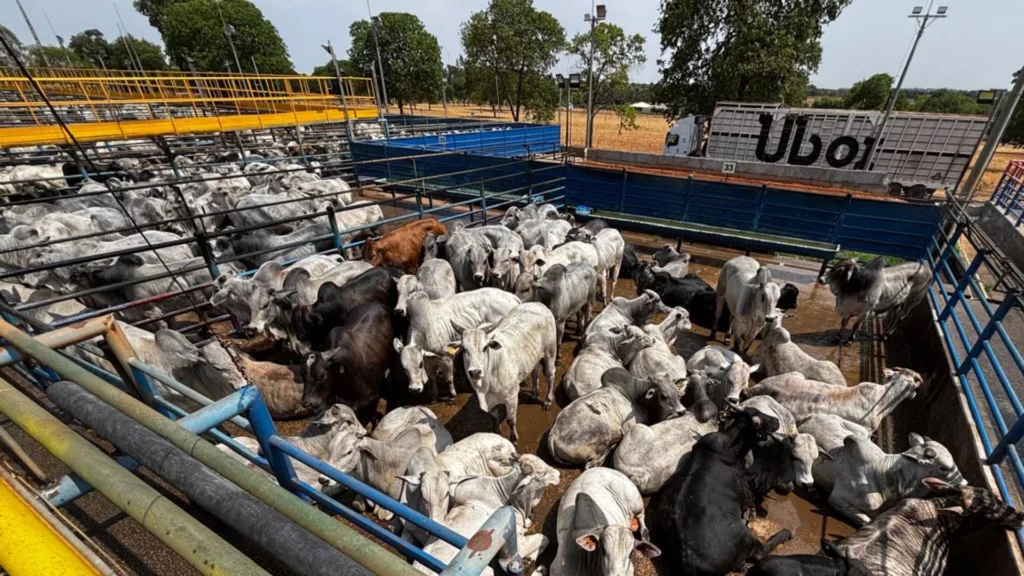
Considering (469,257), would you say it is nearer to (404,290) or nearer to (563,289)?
(404,290)

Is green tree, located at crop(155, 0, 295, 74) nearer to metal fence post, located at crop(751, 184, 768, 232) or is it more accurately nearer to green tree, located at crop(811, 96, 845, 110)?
metal fence post, located at crop(751, 184, 768, 232)

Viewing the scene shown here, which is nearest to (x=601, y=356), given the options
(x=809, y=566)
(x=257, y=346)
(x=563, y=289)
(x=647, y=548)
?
(x=563, y=289)

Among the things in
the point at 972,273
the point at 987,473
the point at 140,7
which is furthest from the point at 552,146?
the point at 140,7

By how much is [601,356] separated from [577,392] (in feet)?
2.01

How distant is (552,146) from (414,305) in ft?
62.2

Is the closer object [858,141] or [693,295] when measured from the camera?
[693,295]

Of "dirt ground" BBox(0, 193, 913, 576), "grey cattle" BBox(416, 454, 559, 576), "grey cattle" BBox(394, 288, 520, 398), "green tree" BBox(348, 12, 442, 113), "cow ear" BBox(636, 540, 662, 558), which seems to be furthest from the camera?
"green tree" BBox(348, 12, 442, 113)

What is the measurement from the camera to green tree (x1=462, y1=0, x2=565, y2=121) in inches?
1070

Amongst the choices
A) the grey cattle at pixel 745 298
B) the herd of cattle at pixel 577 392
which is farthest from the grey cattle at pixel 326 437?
the grey cattle at pixel 745 298

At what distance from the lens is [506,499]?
3.62 m

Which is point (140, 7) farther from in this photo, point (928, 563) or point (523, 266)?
point (928, 563)

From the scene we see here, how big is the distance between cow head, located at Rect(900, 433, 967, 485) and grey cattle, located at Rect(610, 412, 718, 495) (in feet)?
5.58

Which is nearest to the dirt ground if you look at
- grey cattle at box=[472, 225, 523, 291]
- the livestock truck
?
grey cattle at box=[472, 225, 523, 291]

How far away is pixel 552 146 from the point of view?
22.5m
